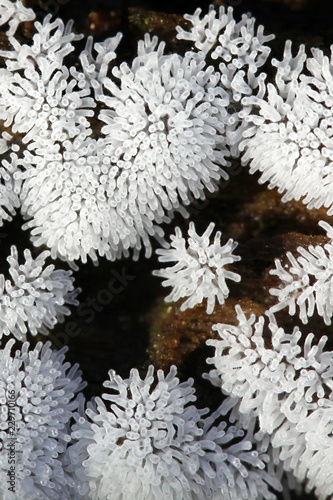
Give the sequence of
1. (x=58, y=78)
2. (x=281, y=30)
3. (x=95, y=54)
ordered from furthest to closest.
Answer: (x=281, y=30) → (x=95, y=54) → (x=58, y=78)

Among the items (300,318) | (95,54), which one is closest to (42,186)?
(95,54)

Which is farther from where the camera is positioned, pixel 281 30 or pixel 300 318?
pixel 281 30

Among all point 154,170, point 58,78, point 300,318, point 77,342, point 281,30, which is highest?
point 281,30

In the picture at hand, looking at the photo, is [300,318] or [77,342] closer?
[300,318]

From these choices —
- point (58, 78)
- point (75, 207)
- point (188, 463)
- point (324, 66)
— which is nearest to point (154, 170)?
point (75, 207)

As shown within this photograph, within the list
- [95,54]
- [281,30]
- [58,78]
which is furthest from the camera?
[281,30]

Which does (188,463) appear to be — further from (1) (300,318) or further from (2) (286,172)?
(2) (286,172)

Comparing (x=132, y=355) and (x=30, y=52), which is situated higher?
(x=30, y=52)

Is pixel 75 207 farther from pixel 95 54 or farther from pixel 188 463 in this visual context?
pixel 188 463

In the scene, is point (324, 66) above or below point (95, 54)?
above
